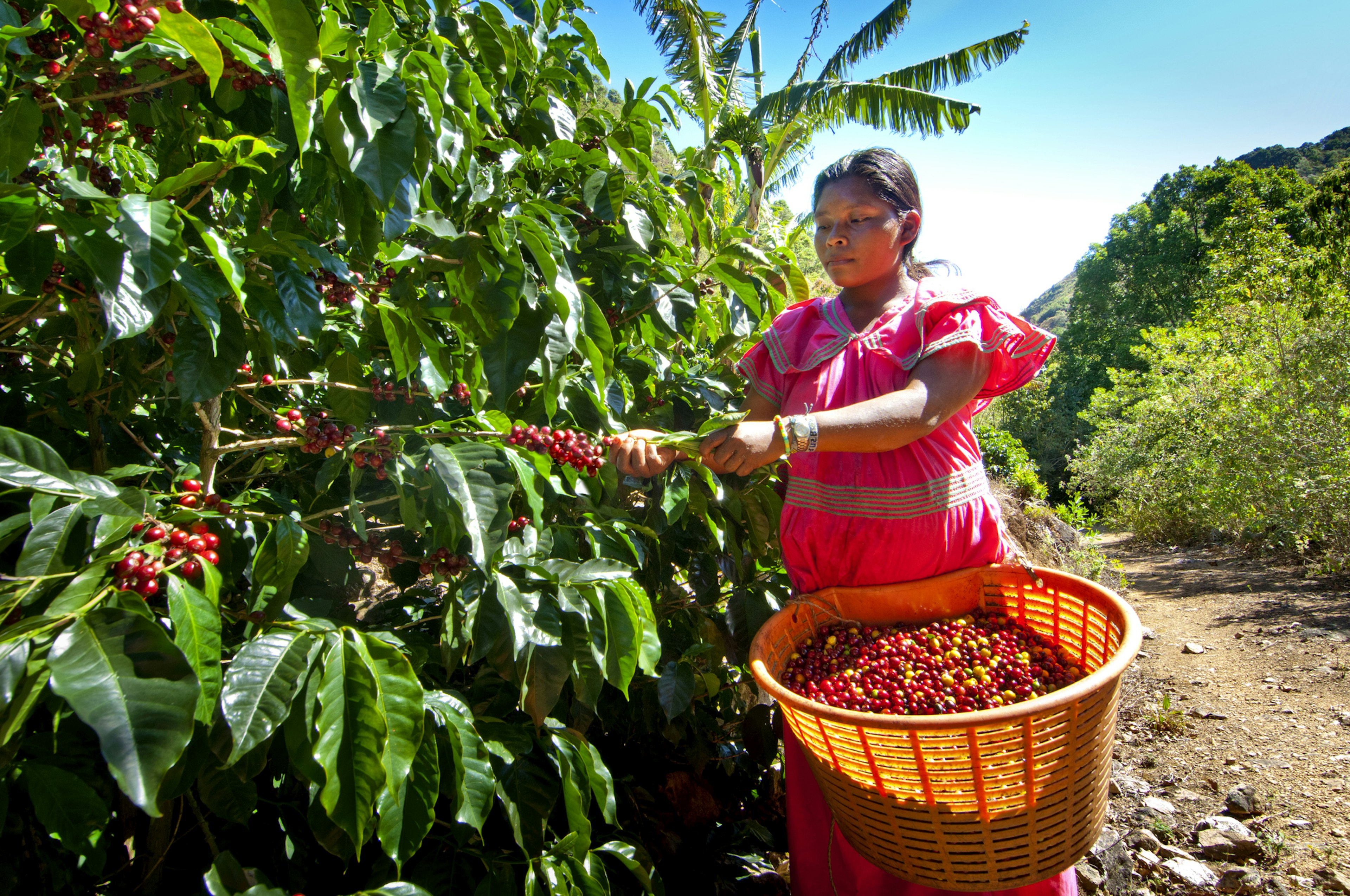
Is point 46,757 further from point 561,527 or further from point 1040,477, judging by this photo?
point 1040,477

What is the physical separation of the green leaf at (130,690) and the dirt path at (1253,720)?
8.94 ft

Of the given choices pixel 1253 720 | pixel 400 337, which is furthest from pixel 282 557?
pixel 1253 720

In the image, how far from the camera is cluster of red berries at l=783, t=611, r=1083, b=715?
1.44 meters

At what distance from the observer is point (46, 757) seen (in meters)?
0.96

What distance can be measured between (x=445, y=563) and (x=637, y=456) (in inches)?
16.1

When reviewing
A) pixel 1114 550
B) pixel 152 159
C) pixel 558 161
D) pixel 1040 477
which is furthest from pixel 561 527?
pixel 1040 477

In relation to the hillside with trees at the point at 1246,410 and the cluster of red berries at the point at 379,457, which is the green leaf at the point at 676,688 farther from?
the hillside with trees at the point at 1246,410

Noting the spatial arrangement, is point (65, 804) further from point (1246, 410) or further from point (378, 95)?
point (1246, 410)

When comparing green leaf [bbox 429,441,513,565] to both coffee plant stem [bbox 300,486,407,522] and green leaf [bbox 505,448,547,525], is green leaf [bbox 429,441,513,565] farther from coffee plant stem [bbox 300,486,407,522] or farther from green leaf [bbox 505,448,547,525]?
coffee plant stem [bbox 300,486,407,522]

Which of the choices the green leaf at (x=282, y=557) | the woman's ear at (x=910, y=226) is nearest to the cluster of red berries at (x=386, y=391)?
the green leaf at (x=282, y=557)

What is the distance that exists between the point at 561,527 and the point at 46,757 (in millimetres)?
804

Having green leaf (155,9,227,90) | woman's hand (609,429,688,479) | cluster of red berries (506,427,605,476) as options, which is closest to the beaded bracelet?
woman's hand (609,429,688,479)

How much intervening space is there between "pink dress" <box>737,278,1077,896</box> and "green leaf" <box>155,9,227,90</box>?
4.16 ft

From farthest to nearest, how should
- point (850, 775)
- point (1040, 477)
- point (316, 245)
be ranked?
point (1040, 477) → point (850, 775) → point (316, 245)
